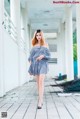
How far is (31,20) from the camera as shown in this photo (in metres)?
26.6

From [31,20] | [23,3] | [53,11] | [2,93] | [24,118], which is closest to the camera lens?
[24,118]

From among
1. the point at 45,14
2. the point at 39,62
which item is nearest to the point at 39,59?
the point at 39,62

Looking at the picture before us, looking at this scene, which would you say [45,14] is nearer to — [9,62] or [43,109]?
[9,62]

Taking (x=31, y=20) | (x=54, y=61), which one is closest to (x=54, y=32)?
(x=54, y=61)

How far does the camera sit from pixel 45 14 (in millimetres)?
24250

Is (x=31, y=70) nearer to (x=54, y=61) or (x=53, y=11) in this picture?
(x=53, y=11)

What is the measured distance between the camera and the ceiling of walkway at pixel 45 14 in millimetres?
20656

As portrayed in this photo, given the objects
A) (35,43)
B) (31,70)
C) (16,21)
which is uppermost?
(16,21)

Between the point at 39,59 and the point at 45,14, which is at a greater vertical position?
the point at 45,14

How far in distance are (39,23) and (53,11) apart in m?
5.04

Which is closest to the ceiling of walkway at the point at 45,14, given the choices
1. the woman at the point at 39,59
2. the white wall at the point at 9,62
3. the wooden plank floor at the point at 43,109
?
the white wall at the point at 9,62

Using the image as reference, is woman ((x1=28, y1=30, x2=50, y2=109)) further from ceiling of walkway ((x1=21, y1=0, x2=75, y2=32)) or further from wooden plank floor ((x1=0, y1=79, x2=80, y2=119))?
ceiling of walkway ((x1=21, y1=0, x2=75, y2=32))

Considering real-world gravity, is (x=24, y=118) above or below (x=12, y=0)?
below

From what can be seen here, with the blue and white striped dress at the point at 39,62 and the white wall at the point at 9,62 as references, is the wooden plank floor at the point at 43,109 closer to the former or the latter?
the blue and white striped dress at the point at 39,62
